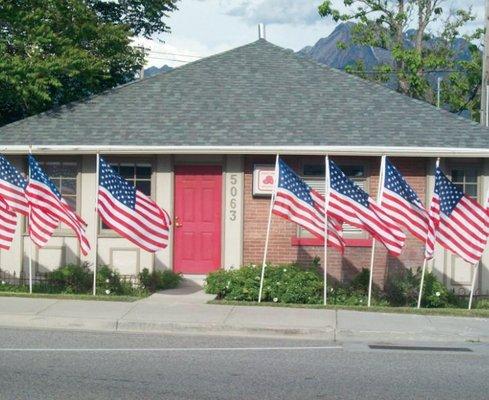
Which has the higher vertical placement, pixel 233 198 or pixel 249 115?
pixel 249 115

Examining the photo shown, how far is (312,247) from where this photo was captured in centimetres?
1781

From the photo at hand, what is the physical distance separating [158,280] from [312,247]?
296 centimetres

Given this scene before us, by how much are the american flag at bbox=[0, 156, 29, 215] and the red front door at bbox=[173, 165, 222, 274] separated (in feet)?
9.70

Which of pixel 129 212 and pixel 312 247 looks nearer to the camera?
pixel 129 212

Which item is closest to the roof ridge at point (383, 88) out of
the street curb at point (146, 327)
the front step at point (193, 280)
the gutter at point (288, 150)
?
the gutter at point (288, 150)

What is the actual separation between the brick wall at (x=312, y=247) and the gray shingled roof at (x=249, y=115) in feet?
1.77

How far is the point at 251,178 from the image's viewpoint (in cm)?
1792

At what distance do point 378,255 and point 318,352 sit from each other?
20.0ft

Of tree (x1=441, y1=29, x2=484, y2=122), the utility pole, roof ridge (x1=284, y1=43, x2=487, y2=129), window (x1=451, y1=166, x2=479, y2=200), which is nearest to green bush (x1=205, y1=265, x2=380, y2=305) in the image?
window (x1=451, y1=166, x2=479, y2=200)

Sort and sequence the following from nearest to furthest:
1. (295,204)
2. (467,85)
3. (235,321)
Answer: (235,321) < (295,204) < (467,85)

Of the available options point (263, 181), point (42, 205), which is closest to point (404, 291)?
point (263, 181)

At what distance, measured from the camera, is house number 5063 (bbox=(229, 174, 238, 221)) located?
17875 mm

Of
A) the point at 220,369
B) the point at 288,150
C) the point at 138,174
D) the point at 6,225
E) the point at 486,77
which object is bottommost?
the point at 220,369

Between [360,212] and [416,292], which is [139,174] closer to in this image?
[360,212]
